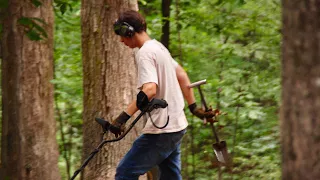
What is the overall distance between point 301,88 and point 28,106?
5.26 metres

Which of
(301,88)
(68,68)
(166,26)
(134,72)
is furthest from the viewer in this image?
(166,26)

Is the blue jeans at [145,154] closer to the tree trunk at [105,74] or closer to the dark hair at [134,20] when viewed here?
the dark hair at [134,20]

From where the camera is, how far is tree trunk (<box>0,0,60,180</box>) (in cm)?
711

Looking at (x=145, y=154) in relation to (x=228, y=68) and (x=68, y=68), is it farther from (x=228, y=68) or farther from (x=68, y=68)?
(x=228, y=68)

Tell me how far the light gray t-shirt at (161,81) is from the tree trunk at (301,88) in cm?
233

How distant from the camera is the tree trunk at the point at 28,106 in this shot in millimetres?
7109

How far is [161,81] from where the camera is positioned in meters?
5.10

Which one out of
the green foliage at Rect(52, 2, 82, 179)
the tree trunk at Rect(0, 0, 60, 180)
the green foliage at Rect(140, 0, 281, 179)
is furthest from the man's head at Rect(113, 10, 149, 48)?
the green foliage at Rect(140, 0, 281, 179)

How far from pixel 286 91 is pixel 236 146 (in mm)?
7980

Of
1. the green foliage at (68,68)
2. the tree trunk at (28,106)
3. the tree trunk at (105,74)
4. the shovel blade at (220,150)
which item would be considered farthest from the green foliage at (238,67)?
the shovel blade at (220,150)

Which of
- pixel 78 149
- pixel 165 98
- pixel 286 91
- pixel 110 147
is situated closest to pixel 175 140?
pixel 165 98

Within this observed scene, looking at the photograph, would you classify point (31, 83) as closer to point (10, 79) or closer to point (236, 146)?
point (10, 79)

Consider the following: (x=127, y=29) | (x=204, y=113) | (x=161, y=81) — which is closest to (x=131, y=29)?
(x=127, y=29)

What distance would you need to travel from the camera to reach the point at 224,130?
1106cm
